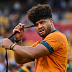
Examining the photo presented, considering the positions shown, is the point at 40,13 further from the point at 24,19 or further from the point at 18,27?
the point at 24,19

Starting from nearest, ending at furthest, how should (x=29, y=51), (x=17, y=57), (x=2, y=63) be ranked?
(x=29, y=51) → (x=17, y=57) → (x=2, y=63)

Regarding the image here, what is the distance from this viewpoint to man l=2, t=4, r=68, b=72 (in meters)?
2.30

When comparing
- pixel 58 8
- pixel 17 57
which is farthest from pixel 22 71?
pixel 58 8

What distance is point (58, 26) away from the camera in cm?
1004

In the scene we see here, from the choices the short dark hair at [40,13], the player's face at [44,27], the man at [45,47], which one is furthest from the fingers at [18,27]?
the player's face at [44,27]

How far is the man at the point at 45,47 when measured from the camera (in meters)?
2.30

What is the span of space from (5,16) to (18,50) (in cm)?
1009

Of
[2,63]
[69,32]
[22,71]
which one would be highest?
[69,32]

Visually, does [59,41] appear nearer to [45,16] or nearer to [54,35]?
[54,35]

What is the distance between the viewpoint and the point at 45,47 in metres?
2.33

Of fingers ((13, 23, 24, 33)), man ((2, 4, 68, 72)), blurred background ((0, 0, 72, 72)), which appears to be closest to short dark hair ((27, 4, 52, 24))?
man ((2, 4, 68, 72))

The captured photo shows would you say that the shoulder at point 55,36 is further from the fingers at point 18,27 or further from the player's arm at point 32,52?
the fingers at point 18,27

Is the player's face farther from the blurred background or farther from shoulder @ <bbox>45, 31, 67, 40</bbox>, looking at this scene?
the blurred background

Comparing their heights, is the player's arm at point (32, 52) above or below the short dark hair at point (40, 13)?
below
